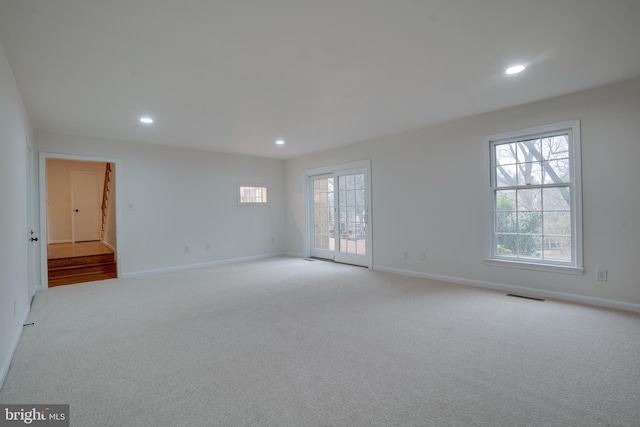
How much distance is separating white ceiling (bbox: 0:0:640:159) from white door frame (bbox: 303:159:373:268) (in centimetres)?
166

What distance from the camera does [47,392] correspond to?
199 centimetres

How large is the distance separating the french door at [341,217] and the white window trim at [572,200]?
2.12 m

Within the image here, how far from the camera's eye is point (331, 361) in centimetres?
234

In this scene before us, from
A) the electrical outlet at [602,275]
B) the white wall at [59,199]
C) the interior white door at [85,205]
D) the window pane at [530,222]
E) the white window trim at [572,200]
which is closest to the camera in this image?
the electrical outlet at [602,275]

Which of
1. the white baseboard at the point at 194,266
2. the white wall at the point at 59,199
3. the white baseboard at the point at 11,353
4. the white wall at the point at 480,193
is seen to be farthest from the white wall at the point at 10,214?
the white wall at the point at 59,199

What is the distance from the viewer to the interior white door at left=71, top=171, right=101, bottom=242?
905cm

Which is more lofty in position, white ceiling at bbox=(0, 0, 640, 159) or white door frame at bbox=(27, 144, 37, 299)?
white ceiling at bbox=(0, 0, 640, 159)

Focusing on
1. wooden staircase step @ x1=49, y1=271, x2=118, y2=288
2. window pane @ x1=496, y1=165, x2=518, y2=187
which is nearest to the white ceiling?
window pane @ x1=496, y1=165, x2=518, y2=187

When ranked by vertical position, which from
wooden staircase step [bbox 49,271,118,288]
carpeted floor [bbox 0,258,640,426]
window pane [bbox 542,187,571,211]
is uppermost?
window pane [bbox 542,187,571,211]

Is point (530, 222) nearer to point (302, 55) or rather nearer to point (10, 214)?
point (302, 55)

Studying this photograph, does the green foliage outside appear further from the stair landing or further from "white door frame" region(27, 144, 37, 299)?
"white door frame" region(27, 144, 37, 299)

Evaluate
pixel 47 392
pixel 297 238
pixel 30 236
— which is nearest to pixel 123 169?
pixel 30 236

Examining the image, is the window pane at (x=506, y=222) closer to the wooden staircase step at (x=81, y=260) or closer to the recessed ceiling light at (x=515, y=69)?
the recessed ceiling light at (x=515, y=69)

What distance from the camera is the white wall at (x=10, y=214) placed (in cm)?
231
